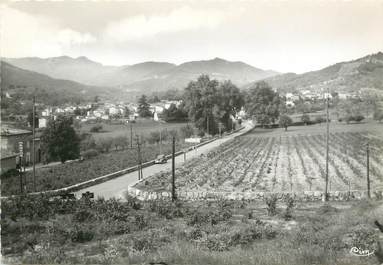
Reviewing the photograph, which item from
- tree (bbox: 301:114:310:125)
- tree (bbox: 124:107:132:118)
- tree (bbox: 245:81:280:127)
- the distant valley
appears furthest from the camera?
tree (bbox: 124:107:132:118)

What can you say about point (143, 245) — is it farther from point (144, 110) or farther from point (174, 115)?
point (144, 110)

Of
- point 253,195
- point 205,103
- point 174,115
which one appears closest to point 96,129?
point 205,103

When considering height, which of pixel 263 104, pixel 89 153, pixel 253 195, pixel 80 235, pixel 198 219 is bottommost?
pixel 89 153

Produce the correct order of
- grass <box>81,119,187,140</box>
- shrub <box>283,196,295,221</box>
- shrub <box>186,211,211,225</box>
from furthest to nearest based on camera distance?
grass <box>81,119,187,140</box>
shrub <box>283,196,295,221</box>
shrub <box>186,211,211,225</box>

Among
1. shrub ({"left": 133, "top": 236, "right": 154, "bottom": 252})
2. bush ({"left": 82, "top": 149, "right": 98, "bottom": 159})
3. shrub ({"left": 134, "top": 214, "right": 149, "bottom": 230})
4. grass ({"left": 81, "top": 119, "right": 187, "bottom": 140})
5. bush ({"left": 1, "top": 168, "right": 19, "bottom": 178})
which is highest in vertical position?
grass ({"left": 81, "top": 119, "right": 187, "bottom": 140})

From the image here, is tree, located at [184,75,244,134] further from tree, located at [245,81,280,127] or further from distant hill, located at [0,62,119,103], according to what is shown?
distant hill, located at [0,62,119,103]

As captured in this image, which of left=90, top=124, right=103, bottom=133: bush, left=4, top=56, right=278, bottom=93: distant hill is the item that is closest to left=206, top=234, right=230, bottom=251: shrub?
left=4, top=56, right=278, bottom=93: distant hill
